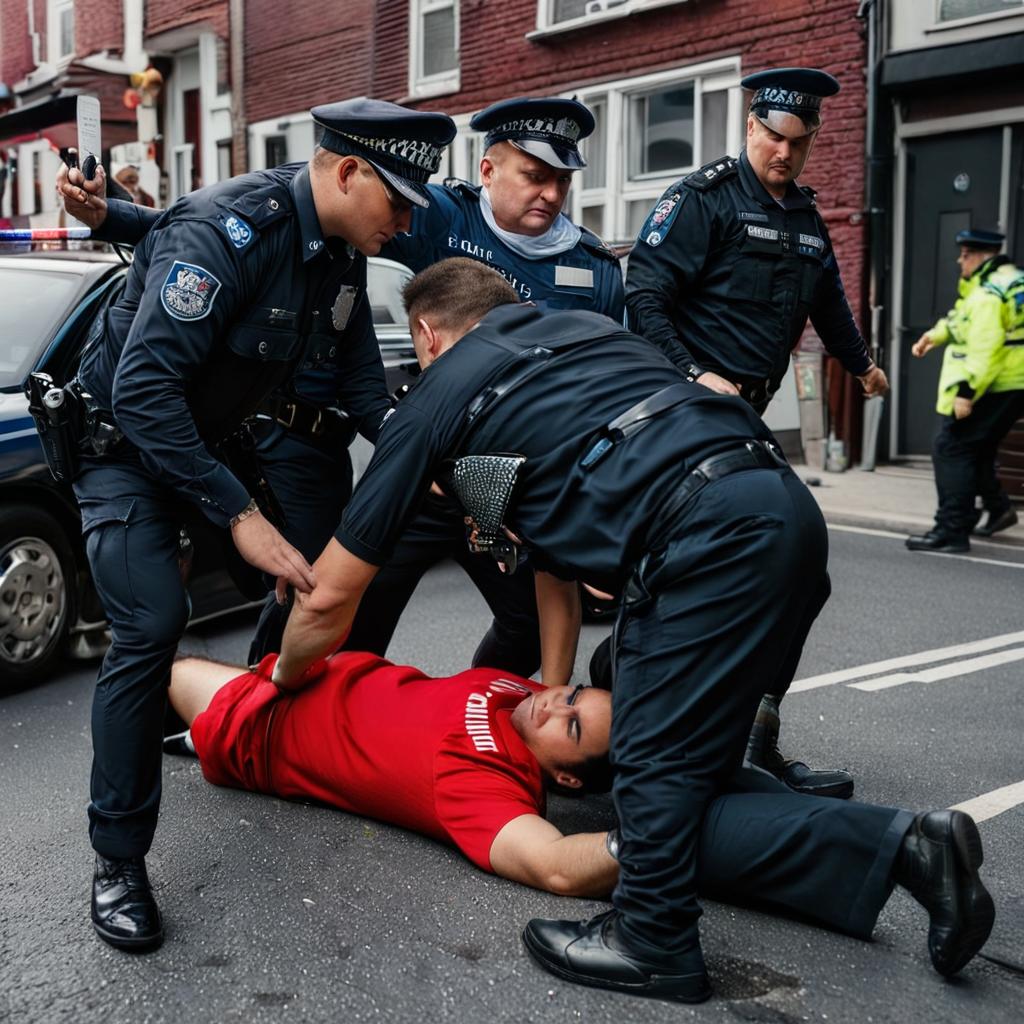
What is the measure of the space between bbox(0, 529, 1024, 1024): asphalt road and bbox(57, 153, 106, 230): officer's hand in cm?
162

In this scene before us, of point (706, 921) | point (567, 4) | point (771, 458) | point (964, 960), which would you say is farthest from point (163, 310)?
point (567, 4)

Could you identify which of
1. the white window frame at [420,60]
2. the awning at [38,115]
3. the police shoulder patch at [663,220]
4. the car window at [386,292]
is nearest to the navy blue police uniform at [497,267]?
the police shoulder patch at [663,220]

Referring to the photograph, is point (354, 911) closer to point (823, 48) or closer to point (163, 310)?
point (163, 310)

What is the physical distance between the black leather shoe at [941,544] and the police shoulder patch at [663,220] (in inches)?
177

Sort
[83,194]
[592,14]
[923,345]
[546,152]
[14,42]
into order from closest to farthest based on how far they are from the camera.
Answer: [83,194] → [546,152] → [923,345] → [592,14] → [14,42]

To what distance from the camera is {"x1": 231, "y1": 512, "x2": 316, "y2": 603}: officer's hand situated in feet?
9.72

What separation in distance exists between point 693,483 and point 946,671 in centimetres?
315

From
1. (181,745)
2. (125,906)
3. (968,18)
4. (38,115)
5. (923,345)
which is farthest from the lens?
(38,115)

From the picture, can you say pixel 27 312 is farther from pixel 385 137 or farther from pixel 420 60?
pixel 420 60

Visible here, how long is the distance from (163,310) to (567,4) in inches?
517

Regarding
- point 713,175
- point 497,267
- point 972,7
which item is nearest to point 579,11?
point 972,7

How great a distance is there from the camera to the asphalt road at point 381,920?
266 centimetres

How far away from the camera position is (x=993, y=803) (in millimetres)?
3836

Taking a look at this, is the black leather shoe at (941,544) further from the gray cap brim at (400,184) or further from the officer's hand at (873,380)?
the gray cap brim at (400,184)
